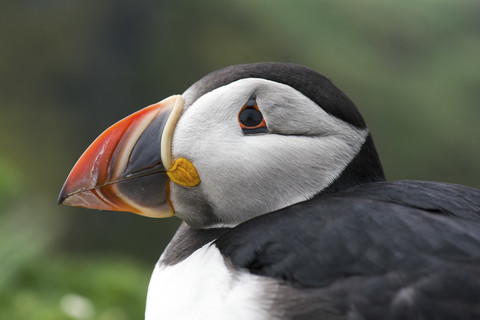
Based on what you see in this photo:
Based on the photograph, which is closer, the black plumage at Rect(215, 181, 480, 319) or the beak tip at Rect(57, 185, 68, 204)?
the black plumage at Rect(215, 181, 480, 319)

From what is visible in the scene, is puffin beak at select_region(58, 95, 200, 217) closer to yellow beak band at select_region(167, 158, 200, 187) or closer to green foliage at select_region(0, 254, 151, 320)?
yellow beak band at select_region(167, 158, 200, 187)

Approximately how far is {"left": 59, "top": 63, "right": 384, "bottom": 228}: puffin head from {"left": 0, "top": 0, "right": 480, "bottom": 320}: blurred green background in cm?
287

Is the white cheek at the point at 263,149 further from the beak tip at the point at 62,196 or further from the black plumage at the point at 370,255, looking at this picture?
the beak tip at the point at 62,196

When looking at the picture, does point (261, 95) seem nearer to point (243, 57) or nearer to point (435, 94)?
point (243, 57)

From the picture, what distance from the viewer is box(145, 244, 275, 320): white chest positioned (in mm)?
1635

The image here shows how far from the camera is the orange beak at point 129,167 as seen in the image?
2033 millimetres

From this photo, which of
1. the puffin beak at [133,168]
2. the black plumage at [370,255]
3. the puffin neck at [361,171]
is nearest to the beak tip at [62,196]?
the puffin beak at [133,168]

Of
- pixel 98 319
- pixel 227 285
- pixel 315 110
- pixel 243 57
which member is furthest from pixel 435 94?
pixel 227 285

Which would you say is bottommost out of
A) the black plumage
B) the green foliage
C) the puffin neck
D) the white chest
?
the green foliage

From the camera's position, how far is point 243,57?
5996 mm

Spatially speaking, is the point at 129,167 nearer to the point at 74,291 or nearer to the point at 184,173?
the point at 184,173

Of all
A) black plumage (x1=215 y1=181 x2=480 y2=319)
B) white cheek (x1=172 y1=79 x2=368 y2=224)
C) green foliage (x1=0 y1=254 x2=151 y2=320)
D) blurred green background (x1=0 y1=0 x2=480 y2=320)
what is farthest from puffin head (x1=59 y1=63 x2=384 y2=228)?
blurred green background (x1=0 y1=0 x2=480 y2=320)

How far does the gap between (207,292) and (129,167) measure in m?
0.51

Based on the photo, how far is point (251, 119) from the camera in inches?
78.6
